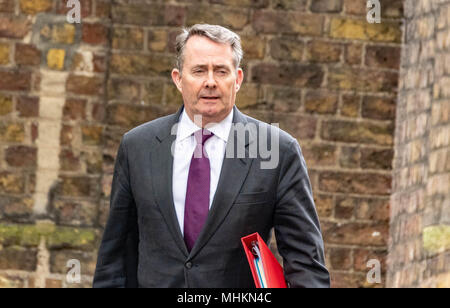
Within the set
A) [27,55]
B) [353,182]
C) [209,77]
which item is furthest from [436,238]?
[209,77]

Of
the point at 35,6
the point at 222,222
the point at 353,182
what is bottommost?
the point at 353,182

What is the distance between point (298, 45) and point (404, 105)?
716mm

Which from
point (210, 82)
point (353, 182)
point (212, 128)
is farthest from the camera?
point (353, 182)

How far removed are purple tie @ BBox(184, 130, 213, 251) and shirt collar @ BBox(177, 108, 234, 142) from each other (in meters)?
0.10

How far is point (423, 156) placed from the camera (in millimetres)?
5598

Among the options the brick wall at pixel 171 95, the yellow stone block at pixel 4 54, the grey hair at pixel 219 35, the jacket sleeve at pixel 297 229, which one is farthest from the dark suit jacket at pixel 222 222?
the yellow stone block at pixel 4 54

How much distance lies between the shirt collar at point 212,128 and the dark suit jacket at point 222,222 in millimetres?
25

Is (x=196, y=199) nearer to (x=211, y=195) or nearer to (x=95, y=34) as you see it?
(x=211, y=195)

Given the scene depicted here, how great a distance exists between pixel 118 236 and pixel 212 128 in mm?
525

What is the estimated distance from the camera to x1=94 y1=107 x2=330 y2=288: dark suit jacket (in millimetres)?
3135

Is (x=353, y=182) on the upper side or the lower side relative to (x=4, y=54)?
lower

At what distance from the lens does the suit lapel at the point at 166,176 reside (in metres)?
3.14

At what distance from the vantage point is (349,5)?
495 cm

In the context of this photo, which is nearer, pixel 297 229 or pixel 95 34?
pixel 297 229
